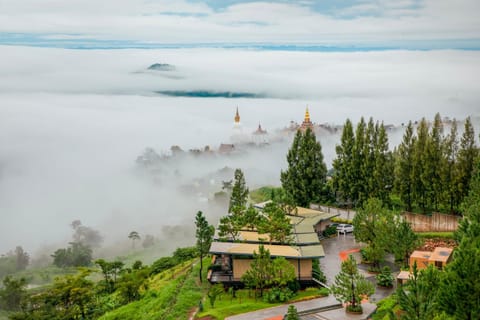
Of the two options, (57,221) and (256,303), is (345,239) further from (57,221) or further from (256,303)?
(57,221)

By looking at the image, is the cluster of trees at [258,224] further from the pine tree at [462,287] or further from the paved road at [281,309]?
the pine tree at [462,287]

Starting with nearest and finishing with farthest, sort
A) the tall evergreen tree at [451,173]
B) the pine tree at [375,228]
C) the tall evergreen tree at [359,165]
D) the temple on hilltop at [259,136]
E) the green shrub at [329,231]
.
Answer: the pine tree at [375,228] → the tall evergreen tree at [451,173] → the green shrub at [329,231] → the tall evergreen tree at [359,165] → the temple on hilltop at [259,136]

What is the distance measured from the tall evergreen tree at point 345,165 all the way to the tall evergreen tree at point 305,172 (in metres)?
1.31

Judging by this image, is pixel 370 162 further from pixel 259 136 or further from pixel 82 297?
pixel 259 136

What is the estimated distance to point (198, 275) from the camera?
30.0 meters

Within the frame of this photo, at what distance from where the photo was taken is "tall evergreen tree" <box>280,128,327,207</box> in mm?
41906

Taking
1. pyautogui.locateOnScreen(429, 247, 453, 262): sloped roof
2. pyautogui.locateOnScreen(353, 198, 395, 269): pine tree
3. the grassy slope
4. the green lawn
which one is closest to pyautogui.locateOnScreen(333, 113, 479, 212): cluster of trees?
pyautogui.locateOnScreen(353, 198, 395, 269): pine tree

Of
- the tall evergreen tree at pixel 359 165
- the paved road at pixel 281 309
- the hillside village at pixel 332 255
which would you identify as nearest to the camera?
the hillside village at pixel 332 255

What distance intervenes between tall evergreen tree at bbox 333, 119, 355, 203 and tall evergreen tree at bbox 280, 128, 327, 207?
131 centimetres

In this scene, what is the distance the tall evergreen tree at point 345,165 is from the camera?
40.5 metres

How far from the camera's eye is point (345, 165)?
1606 inches

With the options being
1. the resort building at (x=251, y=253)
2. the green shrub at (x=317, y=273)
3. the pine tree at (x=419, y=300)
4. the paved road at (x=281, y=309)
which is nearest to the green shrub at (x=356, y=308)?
the paved road at (x=281, y=309)

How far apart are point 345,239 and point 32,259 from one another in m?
48.5

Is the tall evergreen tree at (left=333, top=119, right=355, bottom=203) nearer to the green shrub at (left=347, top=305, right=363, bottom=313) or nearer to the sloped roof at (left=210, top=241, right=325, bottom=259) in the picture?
the sloped roof at (left=210, top=241, right=325, bottom=259)
